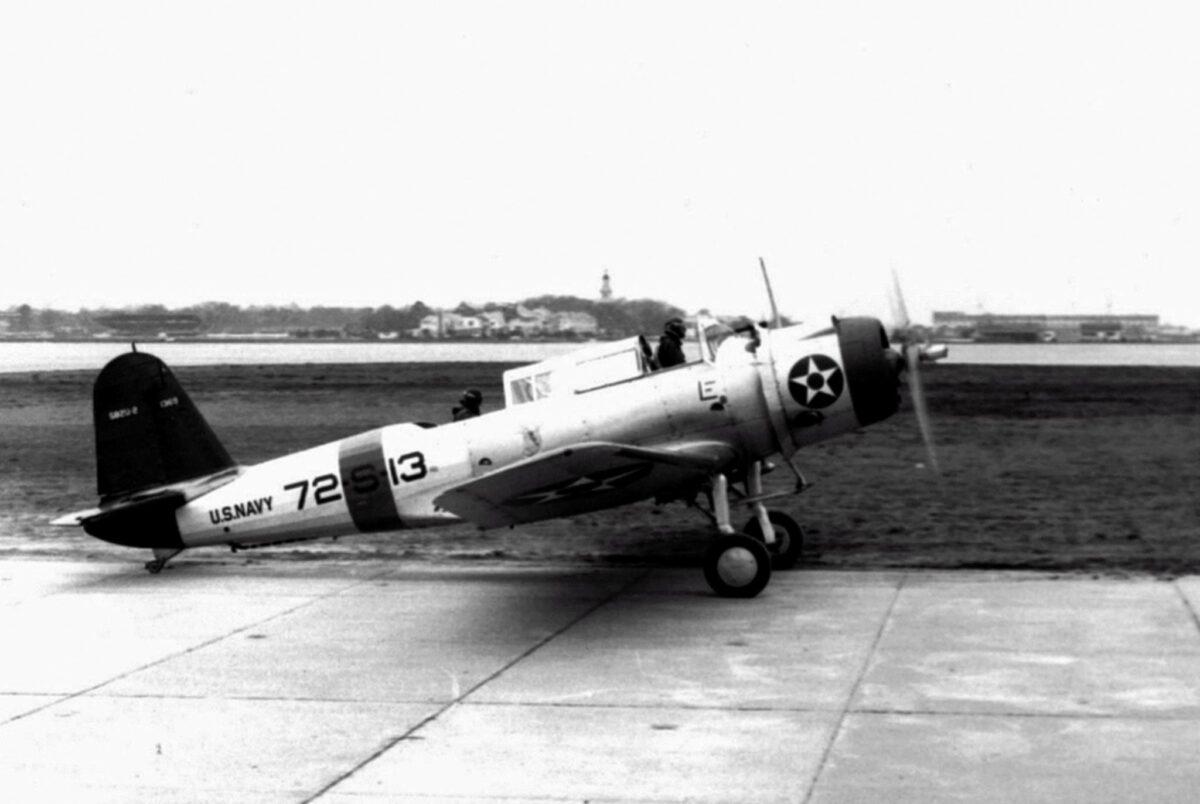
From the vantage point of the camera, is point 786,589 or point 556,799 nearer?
point 556,799

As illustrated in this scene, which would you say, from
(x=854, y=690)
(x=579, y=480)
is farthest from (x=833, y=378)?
(x=854, y=690)

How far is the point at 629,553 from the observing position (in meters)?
14.2

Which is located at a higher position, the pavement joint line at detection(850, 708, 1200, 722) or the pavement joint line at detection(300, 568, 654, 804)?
the pavement joint line at detection(300, 568, 654, 804)

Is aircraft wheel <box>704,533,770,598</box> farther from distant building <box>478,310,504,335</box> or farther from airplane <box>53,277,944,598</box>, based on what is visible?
distant building <box>478,310,504,335</box>

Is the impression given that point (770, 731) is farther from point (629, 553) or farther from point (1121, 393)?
point (1121, 393)

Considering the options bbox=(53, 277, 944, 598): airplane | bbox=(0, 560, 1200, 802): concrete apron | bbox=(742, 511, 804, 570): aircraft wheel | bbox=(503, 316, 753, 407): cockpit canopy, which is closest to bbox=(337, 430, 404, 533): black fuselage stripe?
bbox=(53, 277, 944, 598): airplane

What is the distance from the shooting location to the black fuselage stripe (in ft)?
40.9

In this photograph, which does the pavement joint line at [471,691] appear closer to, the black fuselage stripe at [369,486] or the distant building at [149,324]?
the black fuselage stripe at [369,486]

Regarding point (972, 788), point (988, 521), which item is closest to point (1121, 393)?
point (988, 521)

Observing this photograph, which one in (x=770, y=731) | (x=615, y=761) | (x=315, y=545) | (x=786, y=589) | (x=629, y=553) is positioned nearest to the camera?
(x=615, y=761)

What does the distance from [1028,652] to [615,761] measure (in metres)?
3.38

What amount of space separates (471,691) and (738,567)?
319cm

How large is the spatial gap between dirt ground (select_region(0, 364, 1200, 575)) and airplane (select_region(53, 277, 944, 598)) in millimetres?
1390

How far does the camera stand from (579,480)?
440 inches
